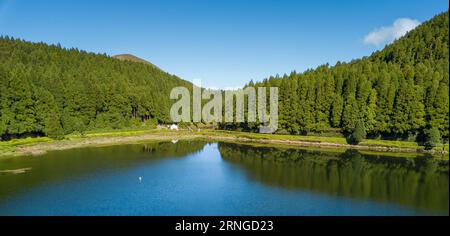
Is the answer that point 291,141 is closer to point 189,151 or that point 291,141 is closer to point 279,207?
point 189,151

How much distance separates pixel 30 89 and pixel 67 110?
9.96 meters

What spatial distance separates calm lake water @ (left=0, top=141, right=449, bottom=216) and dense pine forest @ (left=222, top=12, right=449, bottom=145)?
41.5 ft

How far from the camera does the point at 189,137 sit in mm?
87688

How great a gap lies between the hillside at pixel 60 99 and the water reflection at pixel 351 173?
120 ft

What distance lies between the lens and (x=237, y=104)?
95812mm

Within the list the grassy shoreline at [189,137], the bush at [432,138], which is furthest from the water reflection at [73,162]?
the bush at [432,138]

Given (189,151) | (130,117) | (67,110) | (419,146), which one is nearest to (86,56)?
(130,117)

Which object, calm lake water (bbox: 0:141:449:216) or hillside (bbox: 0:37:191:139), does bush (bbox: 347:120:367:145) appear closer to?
calm lake water (bbox: 0:141:449:216)

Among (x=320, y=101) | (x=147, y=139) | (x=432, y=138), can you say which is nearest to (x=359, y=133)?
(x=432, y=138)

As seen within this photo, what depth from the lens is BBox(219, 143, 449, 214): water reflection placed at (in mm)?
30938

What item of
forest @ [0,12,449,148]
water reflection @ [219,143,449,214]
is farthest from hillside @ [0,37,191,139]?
water reflection @ [219,143,449,214]

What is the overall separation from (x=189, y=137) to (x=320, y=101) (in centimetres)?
3358

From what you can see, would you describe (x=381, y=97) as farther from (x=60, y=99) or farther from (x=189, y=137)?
(x=60, y=99)

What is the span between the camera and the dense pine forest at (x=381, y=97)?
196 feet
